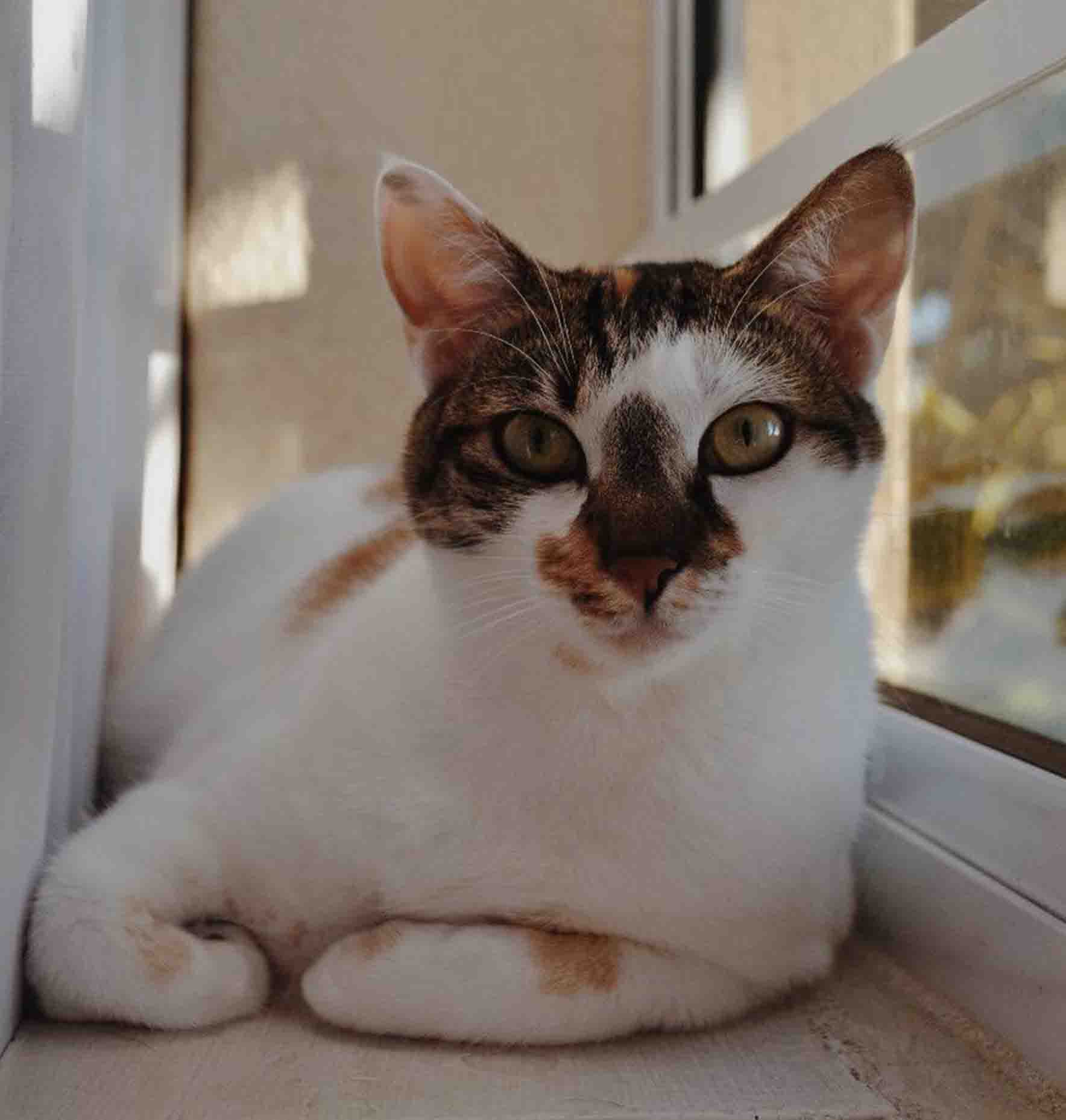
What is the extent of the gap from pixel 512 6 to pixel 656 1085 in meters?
2.22

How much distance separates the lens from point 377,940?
1115 mm

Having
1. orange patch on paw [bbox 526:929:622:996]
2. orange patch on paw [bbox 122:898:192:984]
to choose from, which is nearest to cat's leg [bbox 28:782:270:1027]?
orange patch on paw [bbox 122:898:192:984]

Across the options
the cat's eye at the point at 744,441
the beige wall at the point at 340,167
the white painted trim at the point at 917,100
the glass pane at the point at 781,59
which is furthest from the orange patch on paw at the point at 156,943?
the beige wall at the point at 340,167

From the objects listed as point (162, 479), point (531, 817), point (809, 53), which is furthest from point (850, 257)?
→ point (162, 479)

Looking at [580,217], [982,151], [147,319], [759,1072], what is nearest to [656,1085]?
[759,1072]

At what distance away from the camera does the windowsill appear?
1.01 metres

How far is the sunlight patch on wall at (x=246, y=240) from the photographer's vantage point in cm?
246

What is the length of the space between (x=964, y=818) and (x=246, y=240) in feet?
6.10

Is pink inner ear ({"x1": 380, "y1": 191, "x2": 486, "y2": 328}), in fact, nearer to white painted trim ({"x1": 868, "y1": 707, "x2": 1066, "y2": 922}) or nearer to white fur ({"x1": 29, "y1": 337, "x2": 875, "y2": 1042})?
white fur ({"x1": 29, "y1": 337, "x2": 875, "y2": 1042})

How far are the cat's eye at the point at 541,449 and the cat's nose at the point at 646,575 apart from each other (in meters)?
0.14

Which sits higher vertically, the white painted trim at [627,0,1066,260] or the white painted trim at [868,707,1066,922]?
the white painted trim at [627,0,1066,260]

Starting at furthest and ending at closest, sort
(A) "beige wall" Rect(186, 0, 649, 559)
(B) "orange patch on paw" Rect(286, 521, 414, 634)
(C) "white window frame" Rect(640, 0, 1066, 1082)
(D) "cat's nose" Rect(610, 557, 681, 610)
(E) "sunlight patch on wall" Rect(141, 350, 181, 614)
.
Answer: (A) "beige wall" Rect(186, 0, 649, 559), (E) "sunlight patch on wall" Rect(141, 350, 181, 614), (B) "orange patch on paw" Rect(286, 521, 414, 634), (C) "white window frame" Rect(640, 0, 1066, 1082), (D) "cat's nose" Rect(610, 557, 681, 610)

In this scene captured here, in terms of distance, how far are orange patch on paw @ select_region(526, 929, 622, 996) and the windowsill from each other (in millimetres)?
71

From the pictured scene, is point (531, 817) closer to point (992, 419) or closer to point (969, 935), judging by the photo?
point (969, 935)
